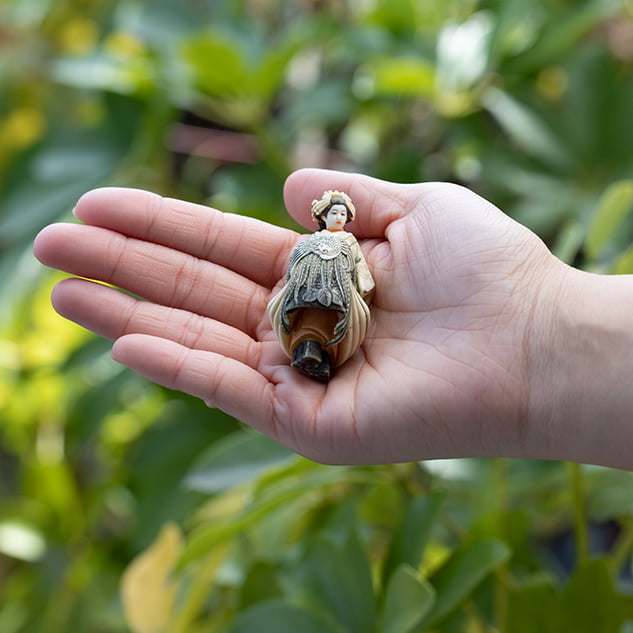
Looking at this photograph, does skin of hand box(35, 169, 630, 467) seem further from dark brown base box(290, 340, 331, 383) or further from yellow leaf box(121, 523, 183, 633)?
yellow leaf box(121, 523, 183, 633)

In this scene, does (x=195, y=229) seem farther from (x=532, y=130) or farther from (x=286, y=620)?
(x=532, y=130)

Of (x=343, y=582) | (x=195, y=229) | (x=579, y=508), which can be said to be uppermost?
(x=195, y=229)

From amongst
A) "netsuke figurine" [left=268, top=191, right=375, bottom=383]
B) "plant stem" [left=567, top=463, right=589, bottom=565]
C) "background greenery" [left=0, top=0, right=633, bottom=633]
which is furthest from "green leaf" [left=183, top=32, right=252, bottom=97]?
"plant stem" [left=567, top=463, right=589, bottom=565]

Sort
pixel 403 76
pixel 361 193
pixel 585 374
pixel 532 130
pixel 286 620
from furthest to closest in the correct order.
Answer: pixel 532 130 < pixel 403 76 < pixel 361 193 < pixel 286 620 < pixel 585 374

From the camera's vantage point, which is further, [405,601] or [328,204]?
[328,204]

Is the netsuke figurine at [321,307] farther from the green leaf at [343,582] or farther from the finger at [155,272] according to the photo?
the green leaf at [343,582]

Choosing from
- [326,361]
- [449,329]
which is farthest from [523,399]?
[326,361]

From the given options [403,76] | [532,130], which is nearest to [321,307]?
[403,76]
